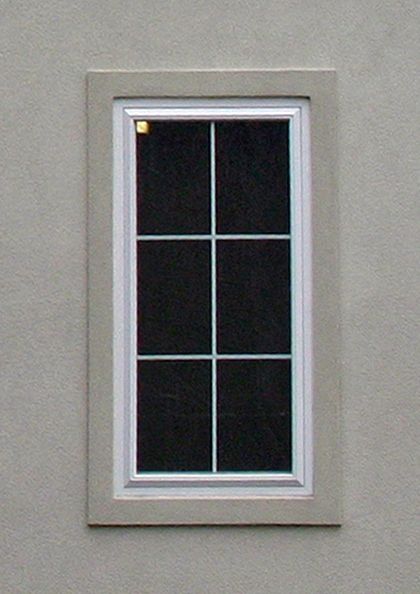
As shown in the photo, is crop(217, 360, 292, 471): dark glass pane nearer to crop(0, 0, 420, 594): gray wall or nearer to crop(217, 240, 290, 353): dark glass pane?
crop(217, 240, 290, 353): dark glass pane

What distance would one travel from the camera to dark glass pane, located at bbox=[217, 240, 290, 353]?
275 inches

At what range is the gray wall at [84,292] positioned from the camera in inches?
271

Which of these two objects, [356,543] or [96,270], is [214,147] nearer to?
[96,270]

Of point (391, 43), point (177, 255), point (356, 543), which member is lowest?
point (356, 543)

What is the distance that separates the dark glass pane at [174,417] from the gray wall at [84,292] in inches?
11.0

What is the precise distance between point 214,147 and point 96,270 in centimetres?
78

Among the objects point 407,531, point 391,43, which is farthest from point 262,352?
point 391,43

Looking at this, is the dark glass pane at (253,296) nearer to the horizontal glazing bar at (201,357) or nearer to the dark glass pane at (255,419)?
the horizontal glazing bar at (201,357)

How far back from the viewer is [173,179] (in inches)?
276

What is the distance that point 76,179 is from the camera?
6965 millimetres

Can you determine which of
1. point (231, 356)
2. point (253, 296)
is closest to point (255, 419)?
point (231, 356)

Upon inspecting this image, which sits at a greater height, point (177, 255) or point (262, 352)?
point (177, 255)

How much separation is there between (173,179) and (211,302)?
0.59 m

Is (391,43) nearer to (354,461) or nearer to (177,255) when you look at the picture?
(177,255)
